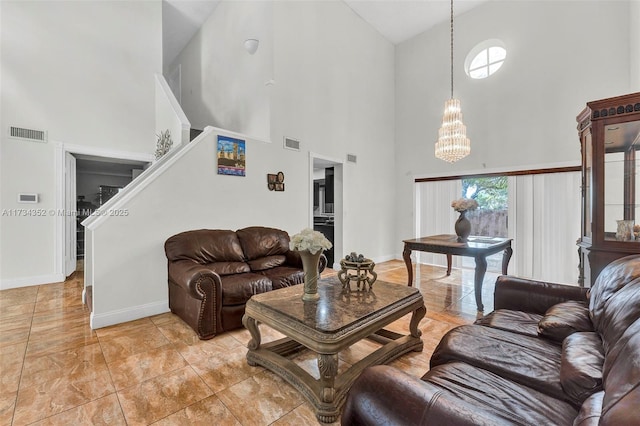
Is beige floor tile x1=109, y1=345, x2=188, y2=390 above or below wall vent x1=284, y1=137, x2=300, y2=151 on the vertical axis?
below

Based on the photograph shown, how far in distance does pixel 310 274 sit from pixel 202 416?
3.45 ft

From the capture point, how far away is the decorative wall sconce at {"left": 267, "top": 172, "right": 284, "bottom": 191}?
4.48 meters

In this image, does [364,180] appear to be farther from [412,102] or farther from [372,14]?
[372,14]

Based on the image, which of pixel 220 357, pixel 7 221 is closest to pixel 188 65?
pixel 7 221

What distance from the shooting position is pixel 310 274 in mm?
2084

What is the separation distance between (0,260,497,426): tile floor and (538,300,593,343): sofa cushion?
87 centimetres

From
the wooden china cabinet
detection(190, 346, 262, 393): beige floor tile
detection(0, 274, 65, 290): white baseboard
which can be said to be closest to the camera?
detection(190, 346, 262, 393): beige floor tile

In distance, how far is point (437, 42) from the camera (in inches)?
233

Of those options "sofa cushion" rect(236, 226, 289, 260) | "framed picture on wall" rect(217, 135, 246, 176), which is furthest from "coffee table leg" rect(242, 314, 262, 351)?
"framed picture on wall" rect(217, 135, 246, 176)

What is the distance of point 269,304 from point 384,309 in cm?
82

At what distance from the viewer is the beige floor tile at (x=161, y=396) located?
162 cm

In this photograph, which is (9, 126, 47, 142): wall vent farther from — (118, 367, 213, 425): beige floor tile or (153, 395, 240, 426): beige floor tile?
(153, 395, 240, 426): beige floor tile

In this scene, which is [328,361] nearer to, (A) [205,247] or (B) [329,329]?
(B) [329,329]

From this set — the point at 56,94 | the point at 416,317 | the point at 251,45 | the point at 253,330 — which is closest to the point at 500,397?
the point at 416,317
